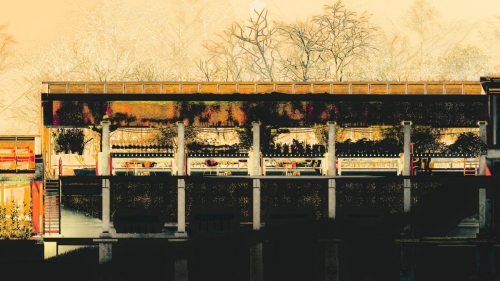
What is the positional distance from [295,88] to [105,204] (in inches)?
346

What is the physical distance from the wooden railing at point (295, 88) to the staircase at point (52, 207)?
3779 millimetres

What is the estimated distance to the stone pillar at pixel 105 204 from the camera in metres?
32.3

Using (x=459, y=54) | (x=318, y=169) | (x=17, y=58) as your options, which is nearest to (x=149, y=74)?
(x=17, y=58)

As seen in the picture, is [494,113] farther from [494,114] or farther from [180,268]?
[180,268]

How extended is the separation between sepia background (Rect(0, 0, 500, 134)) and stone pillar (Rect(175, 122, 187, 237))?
1669 inches

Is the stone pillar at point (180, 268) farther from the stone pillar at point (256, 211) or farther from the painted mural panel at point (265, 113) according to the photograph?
the painted mural panel at point (265, 113)

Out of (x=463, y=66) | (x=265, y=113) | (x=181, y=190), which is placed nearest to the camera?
(x=181, y=190)

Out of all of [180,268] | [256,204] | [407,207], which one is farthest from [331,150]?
[180,268]

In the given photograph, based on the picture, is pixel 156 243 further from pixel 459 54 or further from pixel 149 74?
pixel 459 54

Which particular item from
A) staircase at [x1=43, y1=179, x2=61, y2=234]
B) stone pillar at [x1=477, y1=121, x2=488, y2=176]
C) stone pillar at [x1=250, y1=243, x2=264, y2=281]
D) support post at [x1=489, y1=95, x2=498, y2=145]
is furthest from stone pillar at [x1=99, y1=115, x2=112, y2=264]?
support post at [x1=489, y1=95, x2=498, y2=145]

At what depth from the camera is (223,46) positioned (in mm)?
84625

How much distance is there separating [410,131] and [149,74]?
149 feet

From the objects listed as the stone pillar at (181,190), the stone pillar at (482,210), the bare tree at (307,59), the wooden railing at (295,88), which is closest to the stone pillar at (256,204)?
the stone pillar at (181,190)

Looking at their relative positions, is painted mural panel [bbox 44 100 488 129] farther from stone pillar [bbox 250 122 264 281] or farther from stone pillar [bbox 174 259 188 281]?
stone pillar [bbox 174 259 188 281]
